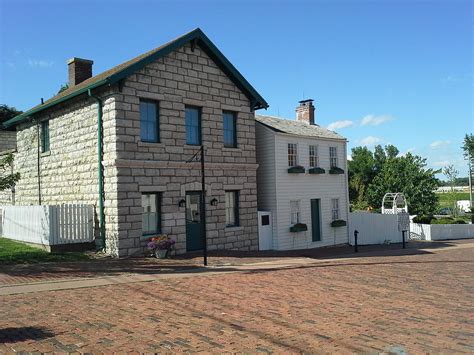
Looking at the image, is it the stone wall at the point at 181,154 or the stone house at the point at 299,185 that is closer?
the stone wall at the point at 181,154

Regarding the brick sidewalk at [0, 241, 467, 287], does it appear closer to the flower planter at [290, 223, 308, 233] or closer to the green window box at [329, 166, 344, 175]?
the flower planter at [290, 223, 308, 233]

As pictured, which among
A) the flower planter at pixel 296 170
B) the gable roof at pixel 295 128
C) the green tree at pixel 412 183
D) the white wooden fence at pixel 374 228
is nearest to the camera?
the flower planter at pixel 296 170

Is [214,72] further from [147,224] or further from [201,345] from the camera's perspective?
[201,345]

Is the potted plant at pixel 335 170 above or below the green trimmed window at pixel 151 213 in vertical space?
above

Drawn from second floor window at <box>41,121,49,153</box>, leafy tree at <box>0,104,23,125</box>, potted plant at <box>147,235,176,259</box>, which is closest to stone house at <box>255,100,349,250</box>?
potted plant at <box>147,235,176,259</box>

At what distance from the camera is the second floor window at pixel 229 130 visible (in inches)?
778

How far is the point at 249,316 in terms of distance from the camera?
28.0 ft

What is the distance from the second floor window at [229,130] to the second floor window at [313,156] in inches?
210

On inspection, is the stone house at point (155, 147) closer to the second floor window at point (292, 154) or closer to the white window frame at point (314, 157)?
the second floor window at point (292, 154)

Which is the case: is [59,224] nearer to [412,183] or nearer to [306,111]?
[306,111]

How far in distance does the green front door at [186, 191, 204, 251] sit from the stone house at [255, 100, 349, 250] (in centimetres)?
360

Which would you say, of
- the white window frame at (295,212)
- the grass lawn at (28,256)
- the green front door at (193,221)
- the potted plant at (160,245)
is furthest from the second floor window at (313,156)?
the grass lawn at (28,256)

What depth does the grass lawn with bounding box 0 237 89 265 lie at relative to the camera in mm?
14320

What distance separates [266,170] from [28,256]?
35.8ft
